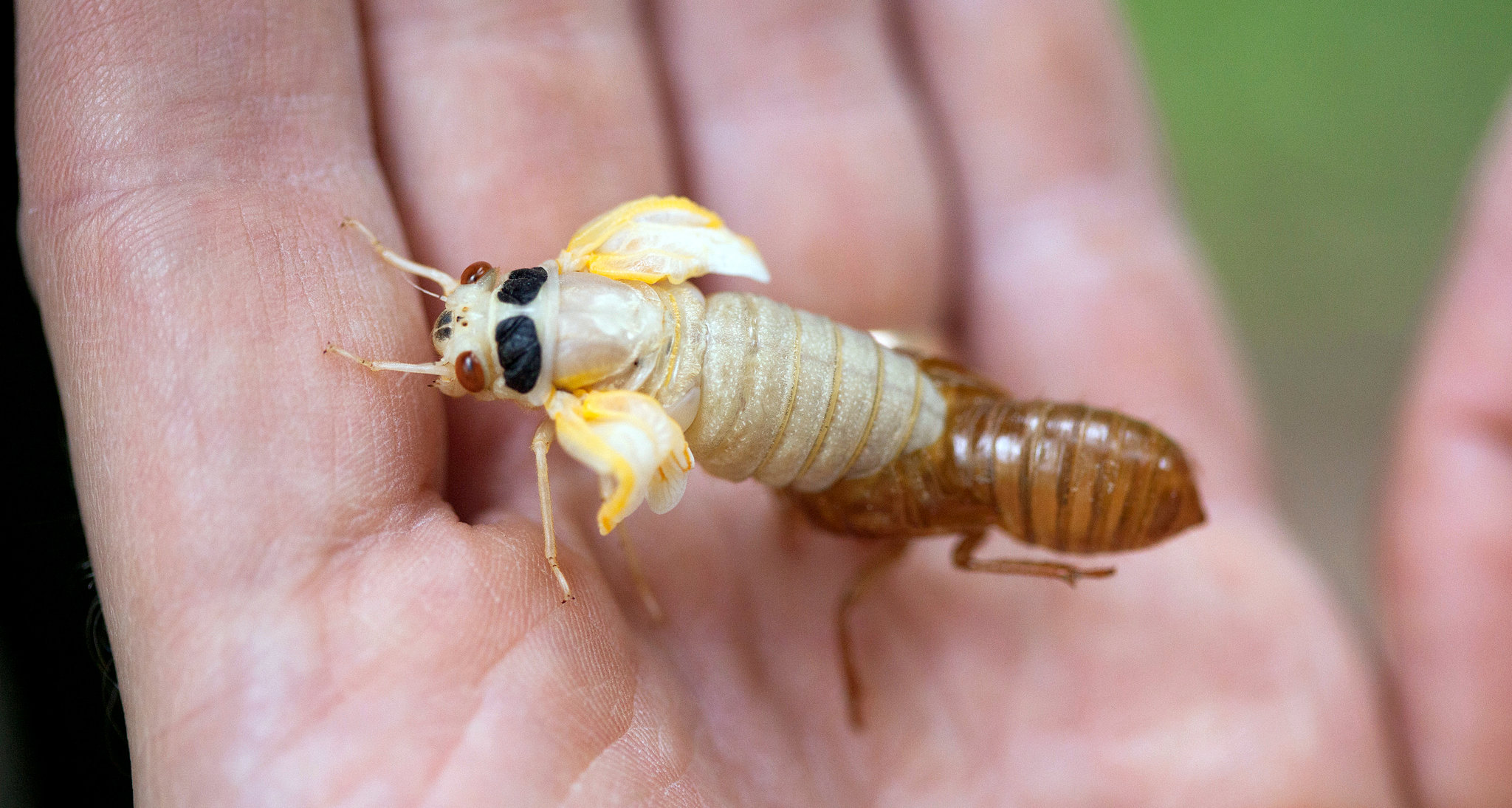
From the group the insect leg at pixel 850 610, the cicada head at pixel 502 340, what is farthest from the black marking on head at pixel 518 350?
the insect leg at pixel 850 610

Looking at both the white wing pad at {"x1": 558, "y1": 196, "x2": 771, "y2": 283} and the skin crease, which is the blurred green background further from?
the white wing pad at {"x1": 558, "y1": 196, "x2": 771, "y2": 283}

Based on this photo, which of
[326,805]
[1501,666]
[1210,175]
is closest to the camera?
[326,805]

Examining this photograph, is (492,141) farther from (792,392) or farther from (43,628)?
(43,628)

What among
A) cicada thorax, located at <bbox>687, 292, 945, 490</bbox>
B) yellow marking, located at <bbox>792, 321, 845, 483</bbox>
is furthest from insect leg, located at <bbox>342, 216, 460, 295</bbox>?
yellow marking, located at <bbox>792, 321, 845, 483</bbox>

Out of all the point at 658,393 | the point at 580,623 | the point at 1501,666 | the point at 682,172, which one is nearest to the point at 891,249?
the point at 682,172

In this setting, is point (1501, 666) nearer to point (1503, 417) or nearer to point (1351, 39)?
point (1503, 417)
